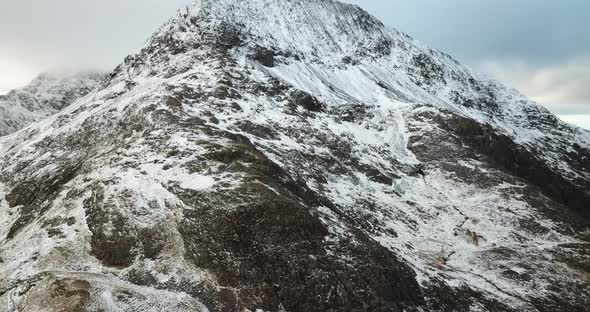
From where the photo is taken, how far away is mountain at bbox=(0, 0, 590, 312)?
119ft

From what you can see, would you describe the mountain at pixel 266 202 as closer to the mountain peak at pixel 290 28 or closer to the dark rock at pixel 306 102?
the dark rock at pixel 306 102

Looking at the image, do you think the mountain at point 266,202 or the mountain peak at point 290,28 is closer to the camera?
the mountain at point 266,202

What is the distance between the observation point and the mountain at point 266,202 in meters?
36.2

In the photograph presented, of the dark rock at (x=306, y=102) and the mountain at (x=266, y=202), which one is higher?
the dark rock at (x=306, y=102)

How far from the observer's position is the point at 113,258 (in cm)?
3775

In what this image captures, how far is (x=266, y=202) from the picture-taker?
140 feet

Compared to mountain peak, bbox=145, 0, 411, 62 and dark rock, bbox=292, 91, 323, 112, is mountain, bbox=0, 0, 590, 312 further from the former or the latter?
mountain peak, bbox=145, 0, 411, 62

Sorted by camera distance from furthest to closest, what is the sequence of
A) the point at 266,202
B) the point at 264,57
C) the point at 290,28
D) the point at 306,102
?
the point at 290,28, the point at 264,57, the point at 306,102, the point at 266,202

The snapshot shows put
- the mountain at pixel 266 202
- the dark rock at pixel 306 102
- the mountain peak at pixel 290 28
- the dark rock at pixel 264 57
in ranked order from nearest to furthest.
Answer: the mountain at pixel 266 202
the dark rock at pixel 306 102
the dark rock at pixel 264 57
the mountain peak at pixel 290 28

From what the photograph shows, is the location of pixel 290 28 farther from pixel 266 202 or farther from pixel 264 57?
pixel 266 202

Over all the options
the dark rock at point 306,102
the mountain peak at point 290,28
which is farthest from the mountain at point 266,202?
the mountain peak at point 290,28

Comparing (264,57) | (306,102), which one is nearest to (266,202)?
(306,102)

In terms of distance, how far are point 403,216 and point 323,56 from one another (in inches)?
2863

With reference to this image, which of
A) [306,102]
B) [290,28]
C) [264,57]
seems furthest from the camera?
[290,28]
